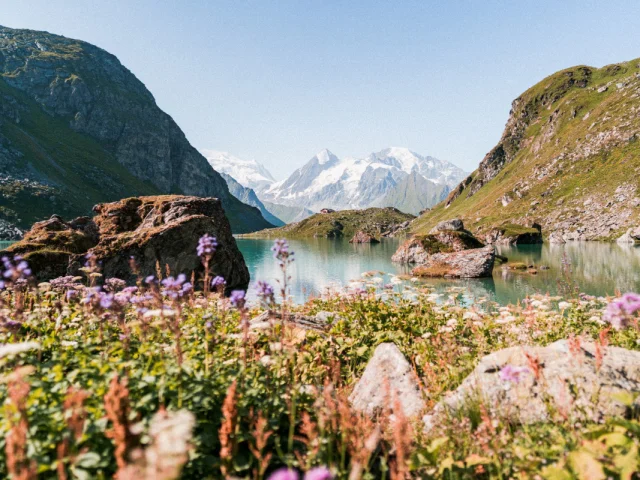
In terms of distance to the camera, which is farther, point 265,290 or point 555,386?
point 555,386

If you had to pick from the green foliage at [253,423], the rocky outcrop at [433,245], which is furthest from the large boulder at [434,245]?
the green foliage at [253,423]

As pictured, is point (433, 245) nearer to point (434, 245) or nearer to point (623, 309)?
point (434, 245)

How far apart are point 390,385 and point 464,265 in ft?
138

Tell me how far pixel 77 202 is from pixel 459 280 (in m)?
195

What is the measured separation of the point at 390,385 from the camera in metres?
6.68

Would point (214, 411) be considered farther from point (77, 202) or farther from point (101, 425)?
point (77, 202)

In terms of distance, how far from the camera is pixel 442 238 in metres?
61.2

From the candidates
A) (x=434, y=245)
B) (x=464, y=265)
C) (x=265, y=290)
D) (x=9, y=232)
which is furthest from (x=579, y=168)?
(x=9, y=232)

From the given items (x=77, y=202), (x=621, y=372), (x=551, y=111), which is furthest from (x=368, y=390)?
(x=551, y=111)

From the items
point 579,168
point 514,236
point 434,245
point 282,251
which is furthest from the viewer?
point 579,168

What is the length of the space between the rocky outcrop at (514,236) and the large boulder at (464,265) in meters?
64.8

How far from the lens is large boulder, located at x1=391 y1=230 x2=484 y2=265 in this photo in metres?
58.7

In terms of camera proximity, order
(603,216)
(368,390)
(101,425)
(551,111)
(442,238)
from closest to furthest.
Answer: (101,425)
(368,390)
(442,238)
(603,216)
(551,111)

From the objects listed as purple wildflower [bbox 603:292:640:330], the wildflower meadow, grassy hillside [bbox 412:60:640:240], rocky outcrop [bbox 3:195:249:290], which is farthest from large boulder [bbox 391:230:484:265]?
grassy hillside [bbox 412:60:640:240]
